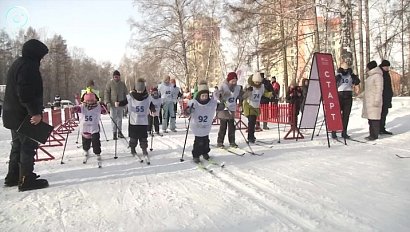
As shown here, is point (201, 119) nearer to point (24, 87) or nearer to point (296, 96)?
point (24, 87)

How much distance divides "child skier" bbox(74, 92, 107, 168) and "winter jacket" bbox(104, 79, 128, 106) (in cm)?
321

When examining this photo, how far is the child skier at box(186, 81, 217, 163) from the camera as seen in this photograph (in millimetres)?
7449

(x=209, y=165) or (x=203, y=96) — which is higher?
(x=203, y=96)

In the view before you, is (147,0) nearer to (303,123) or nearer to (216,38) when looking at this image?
(216,38)

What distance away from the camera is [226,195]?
505cm

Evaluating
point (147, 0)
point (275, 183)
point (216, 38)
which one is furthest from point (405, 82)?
point (275, 183)

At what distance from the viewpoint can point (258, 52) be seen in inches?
934

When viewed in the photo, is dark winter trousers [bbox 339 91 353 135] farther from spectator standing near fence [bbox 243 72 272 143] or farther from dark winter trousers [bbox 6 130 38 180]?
dark winter trousers [bbox 6 130 38 180]

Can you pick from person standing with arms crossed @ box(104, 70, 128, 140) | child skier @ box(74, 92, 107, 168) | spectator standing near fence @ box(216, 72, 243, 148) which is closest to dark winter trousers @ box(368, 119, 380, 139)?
spectator standing near fence @ box(216, 72, 243, 148)

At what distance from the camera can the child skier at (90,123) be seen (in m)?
7.85

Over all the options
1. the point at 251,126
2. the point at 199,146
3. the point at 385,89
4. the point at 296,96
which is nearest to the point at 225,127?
the point at 251,126

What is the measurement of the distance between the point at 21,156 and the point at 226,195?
3219 millimetres

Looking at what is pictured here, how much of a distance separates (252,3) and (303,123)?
1357cm

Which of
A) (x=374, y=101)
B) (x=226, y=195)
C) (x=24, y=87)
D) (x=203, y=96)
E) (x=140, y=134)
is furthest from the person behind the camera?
(x=374, y=101)
